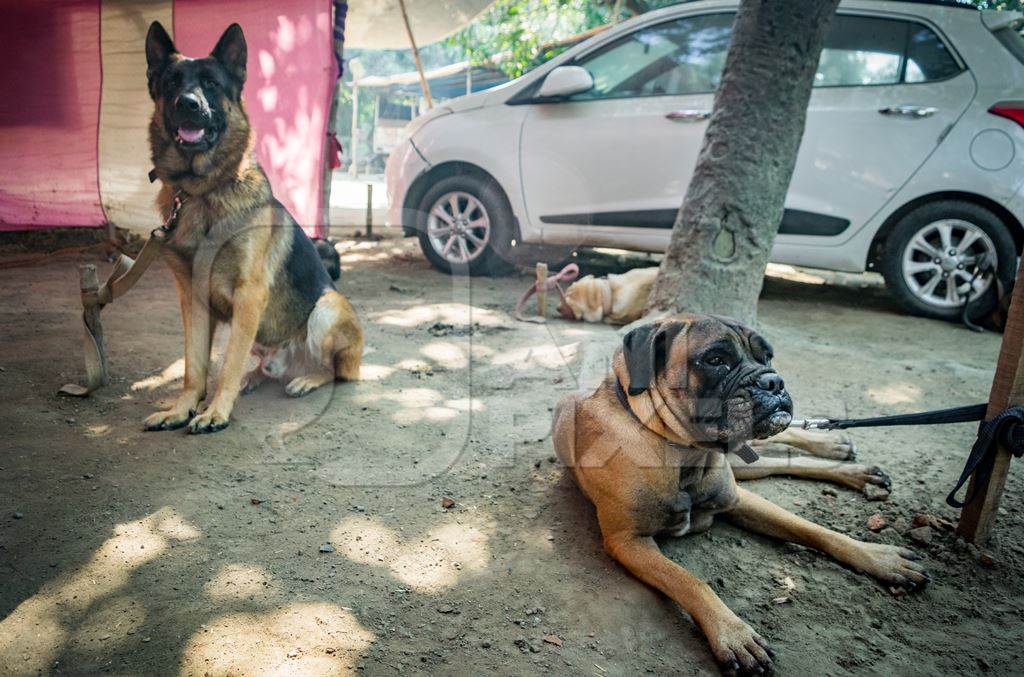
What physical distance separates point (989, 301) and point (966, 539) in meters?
3.82

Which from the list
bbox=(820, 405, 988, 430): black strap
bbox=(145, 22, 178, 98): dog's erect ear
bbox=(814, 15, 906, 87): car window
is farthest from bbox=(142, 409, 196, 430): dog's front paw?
bbox=(814, 15, 906, 87): car window

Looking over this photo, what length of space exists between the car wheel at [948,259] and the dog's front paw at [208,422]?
17.3ft

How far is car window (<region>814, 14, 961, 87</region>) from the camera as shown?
5.61 meters

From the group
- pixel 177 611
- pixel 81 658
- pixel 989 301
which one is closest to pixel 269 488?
pixel 177 611

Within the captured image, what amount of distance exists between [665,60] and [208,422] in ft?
16.3

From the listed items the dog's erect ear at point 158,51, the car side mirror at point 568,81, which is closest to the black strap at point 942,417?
the dog's erect ear at point 158,51

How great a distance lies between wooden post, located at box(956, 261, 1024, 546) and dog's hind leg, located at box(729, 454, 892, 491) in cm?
46

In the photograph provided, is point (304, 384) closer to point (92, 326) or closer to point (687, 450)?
point (92, 326)

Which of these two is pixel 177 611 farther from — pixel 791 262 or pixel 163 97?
pixel 791 262

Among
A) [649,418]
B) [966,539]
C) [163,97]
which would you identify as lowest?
[966,539]

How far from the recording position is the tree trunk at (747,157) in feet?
14.2

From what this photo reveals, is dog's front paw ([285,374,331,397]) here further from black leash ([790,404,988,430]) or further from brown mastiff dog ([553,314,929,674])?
black leash ([790,404,988,430])

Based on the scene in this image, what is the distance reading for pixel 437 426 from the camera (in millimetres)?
3623

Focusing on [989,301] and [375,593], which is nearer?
[375,593]
